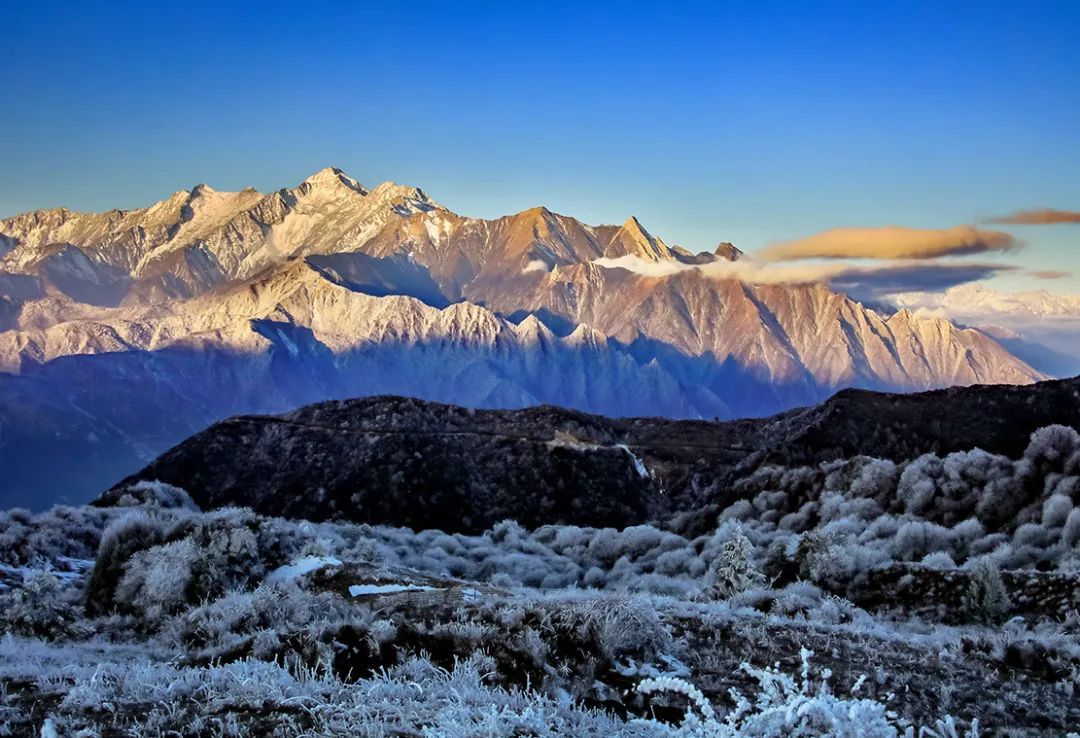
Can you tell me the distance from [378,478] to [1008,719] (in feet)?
196

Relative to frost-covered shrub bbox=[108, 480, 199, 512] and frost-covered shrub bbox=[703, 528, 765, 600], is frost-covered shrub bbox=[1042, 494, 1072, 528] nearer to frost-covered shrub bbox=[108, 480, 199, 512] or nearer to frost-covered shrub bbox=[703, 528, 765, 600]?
frost-covered shrub bbox=[703, 528, 765, 600]

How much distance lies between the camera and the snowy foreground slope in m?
6.48

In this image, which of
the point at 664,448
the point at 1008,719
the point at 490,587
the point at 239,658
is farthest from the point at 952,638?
the point at 664,448

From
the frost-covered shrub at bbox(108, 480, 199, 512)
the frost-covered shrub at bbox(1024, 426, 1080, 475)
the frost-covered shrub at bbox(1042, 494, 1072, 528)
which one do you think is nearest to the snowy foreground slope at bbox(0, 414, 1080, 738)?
the frost-covered shrub at bbox(1042, 494, 1072, 528)

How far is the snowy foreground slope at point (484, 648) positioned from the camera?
6480 mm

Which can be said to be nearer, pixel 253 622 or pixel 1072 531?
pixel 253 622

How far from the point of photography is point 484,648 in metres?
8.54

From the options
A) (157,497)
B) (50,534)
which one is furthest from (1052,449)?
(157,497)

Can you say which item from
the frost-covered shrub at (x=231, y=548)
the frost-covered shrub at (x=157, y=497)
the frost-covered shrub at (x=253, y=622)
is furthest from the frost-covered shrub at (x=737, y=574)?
the frost-covered shrub at (x=157, y=497)

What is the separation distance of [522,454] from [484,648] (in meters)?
62.9

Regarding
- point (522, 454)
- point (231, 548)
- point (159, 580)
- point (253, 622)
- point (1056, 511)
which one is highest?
point (253, 622)

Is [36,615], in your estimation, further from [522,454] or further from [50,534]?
[522,454]

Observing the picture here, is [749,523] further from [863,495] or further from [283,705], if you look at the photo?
[283,705]

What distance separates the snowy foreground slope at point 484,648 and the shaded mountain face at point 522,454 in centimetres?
4132
